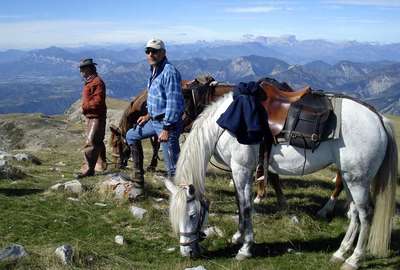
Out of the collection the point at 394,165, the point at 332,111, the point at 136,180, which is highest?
the point at 332,111

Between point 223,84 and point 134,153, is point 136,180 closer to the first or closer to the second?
point 134,153

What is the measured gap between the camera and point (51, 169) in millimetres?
13109

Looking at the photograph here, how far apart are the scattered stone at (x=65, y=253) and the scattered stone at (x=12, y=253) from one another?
15.1 inches

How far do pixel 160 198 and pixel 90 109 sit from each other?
131 inches

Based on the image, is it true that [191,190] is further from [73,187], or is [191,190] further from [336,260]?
→ [73,187]

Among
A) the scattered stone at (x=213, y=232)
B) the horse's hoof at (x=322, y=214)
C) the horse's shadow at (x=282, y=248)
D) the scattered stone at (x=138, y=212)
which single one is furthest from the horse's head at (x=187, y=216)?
the horse's hoof at (x=322, y=214)

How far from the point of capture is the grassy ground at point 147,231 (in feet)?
20.9

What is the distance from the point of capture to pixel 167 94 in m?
7.78

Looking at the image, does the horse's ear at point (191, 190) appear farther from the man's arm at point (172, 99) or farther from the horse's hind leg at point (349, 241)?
the horse's hind leg at point (349, 241)

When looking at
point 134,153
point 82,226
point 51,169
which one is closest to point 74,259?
point 82,226

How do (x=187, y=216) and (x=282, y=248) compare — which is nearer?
(x=187, y=216)

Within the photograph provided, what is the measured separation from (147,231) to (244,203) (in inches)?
74.1

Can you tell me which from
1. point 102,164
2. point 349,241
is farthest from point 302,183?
point 102,164

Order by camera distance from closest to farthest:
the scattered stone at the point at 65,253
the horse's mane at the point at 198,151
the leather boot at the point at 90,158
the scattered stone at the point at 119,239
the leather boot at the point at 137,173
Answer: the scattered stone at the point at 65,253 < the horse's mane at the point at 198,151 < the scattered stone at the point at 119,239 < the leather boot at the point at 137,173 < the leather boot at the point at 90,158
